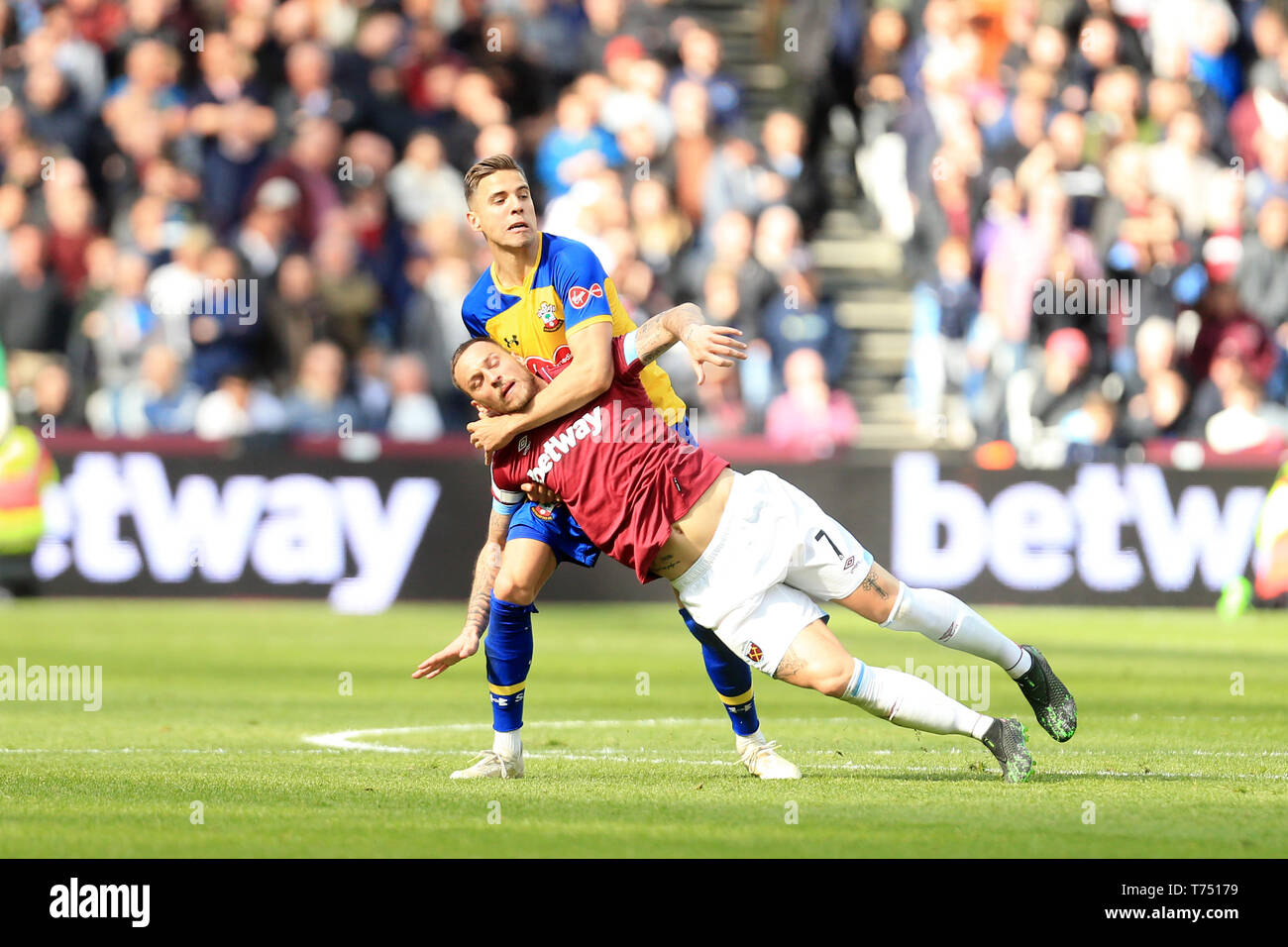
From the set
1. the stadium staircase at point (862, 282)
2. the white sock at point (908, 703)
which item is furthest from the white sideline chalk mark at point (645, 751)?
the stadium staircase at point (862, 282)

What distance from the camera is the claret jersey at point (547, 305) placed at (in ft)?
27.4

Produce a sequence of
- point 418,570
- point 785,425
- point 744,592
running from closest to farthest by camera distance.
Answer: point 744,592, point 418,570, point 785,425

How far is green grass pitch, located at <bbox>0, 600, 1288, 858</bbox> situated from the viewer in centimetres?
696

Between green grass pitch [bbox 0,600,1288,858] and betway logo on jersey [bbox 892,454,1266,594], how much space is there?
0.92 metres

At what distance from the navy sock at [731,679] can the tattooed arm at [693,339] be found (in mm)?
1271

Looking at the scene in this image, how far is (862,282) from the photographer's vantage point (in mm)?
22203

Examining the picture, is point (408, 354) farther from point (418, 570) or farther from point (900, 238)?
point (900, 238)

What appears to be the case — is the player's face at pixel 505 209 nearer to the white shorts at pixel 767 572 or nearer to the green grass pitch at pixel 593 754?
the white shorts at pixel 767 572

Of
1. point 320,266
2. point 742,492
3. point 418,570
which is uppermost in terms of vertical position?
point 320,266

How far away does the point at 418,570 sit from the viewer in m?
17.9

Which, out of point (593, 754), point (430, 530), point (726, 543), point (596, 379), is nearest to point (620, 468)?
point (596, 379)
